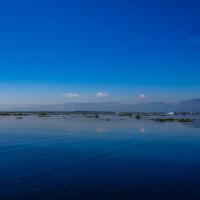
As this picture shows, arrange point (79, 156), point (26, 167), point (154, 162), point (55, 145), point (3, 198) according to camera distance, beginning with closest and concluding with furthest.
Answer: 1. point (3, 198)
2. point (26, 167)
3. point (154, 162)
4. point (79, 156)
5. point (55, 145)

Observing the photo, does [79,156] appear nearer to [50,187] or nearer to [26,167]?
[26,167]

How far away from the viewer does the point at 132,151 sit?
25422 mm

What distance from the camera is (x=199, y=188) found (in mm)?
14477

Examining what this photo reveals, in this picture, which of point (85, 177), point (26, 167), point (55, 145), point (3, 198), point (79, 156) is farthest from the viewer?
point (55, 145)

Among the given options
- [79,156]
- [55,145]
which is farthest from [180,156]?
[55,145]

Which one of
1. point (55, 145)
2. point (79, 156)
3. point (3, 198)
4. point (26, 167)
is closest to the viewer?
point (3, 198)

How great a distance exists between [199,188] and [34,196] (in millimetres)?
8702

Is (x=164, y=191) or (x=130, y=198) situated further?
(x=164, y=191)

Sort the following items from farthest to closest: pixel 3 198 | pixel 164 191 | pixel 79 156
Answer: pixel 79 156 → pixel 164 191 → pixel 3 198

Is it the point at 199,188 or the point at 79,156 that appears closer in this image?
the point at 199,188

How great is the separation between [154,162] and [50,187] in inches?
380

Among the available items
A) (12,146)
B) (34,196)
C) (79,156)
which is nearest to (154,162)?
(79,156)

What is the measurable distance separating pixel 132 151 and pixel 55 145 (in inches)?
322

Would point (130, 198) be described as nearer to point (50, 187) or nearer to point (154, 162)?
point (50, 187)
